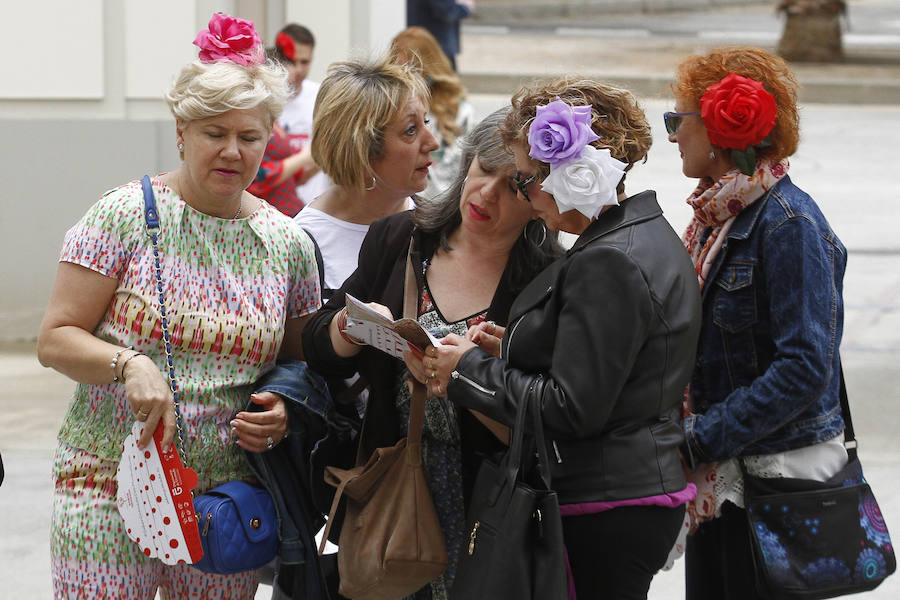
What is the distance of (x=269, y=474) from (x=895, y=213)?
406 inches

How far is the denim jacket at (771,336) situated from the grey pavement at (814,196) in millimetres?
489

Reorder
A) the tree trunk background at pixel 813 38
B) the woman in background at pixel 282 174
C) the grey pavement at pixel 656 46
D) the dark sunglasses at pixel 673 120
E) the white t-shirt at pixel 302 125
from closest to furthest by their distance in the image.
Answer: the dark sunglasses at pixel 673 120 → the woman in background at pixel 282 174 → the white t-shirt at pixel 302 125 → the grey pavement at pixel 656 46 → the tree trunk background at pixel 813 38

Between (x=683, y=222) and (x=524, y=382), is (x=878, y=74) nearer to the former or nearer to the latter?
(x=683, y=222)

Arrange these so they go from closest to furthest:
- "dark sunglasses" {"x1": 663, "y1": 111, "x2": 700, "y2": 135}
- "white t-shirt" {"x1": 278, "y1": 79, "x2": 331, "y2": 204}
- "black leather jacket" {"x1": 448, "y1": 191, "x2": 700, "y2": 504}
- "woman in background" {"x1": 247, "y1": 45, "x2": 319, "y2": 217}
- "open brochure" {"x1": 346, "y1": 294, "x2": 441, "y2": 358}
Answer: "black leather jacket" {"x1": 448, "y1": 191, "x2": 700, "y2": 504} < "open brochure" {"x1": 346, "y1": 294, "x2": 441, "y2": 358} < "dark sunglasses" {"x1": 663, "y1": 111, "x2": 700, "y2": 135} < "woman in background" {"x1": 247, "y1": 45, "x2": 319, "y2": 217} < "white t-shirt" {"x1": 278, "y1": 79, "x2": 331, "y2": 204}

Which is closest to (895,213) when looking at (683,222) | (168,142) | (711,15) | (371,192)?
(683,222)

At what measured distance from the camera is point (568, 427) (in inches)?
102

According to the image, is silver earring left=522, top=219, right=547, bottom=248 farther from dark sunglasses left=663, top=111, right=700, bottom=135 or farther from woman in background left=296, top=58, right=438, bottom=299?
woman in background left=296, top=58, right=438, bottom=299

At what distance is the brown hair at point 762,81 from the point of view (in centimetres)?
311

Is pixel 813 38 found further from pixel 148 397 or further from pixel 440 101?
pixel 148 397

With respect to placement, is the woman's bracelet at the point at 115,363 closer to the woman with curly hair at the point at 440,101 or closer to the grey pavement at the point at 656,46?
the woman with curly hair at the point at 440,101

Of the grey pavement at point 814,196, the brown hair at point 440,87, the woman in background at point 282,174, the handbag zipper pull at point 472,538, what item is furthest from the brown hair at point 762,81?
the brown hair at point 440,87

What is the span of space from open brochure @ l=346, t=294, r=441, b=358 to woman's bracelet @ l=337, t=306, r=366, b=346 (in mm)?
42

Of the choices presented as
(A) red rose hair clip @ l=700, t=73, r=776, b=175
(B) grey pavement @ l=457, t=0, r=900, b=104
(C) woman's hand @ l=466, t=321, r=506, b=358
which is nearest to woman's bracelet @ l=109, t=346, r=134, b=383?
(C) woman's hand @ l=466, t=321, r=506, b=358

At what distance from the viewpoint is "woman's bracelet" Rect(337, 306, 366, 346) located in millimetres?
3024
